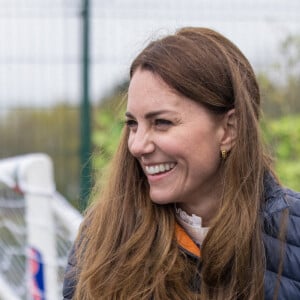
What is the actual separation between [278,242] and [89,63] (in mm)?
3321

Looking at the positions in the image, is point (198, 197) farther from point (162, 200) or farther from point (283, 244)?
point (283, 244)

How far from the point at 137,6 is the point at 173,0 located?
0.69ft

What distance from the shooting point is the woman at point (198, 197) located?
86.4 inches

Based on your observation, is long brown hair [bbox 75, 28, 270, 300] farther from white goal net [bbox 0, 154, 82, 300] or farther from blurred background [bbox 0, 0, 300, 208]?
blurred background [bbox 0, 0, 300, 208]

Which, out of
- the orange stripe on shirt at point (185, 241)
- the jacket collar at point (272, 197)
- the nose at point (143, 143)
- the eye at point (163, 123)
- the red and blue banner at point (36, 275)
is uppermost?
the eye at point (163, 123)

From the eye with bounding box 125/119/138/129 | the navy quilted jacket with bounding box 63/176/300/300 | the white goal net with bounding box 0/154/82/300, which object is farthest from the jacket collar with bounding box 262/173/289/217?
the white goal net with bounding box 0/154/82/300

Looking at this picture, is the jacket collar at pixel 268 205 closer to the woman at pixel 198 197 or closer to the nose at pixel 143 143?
the woman at pixel 198 197

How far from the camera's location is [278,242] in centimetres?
219

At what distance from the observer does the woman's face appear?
86.4 inches

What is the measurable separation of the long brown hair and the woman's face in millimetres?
30

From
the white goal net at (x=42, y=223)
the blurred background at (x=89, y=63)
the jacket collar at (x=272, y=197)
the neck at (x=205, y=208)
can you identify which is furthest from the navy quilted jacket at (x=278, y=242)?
the blurred background at (x=89, y=63)

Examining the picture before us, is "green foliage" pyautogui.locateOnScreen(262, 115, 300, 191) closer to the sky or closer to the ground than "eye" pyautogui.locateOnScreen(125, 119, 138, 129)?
closer to the ground

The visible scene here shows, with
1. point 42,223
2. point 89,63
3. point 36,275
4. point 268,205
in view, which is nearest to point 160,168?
point 268,205

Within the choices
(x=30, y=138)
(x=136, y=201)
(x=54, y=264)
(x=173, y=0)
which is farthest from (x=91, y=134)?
(x=136, y=201)
